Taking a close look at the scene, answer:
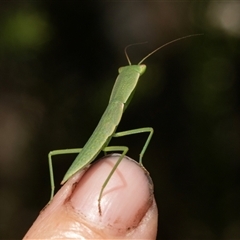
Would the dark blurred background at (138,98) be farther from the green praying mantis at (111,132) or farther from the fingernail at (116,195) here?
the fingernail at (116,195)

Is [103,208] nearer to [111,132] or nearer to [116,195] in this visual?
[116,195]

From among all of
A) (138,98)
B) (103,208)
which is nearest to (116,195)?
(103,208)

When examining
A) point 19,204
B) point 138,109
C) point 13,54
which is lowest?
point 19,204

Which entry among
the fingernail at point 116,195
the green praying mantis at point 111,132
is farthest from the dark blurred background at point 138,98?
the fingernail at point 116,195

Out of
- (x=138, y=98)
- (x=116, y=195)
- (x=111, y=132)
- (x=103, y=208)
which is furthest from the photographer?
(x=138, y=98)

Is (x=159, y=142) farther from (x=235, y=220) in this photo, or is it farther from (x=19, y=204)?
(x=19, y=204)

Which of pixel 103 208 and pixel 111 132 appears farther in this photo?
pixel 111 132

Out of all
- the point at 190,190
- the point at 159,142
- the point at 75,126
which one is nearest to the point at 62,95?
the point at 75,126
